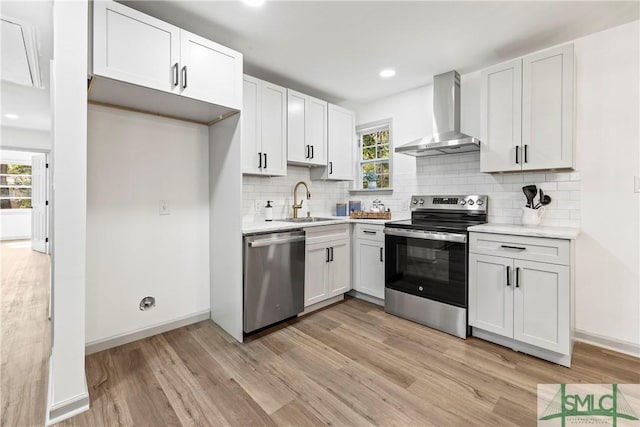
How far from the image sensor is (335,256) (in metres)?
3.24

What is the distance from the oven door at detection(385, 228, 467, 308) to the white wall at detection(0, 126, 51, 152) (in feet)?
22.1

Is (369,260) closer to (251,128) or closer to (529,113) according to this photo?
(251,128)

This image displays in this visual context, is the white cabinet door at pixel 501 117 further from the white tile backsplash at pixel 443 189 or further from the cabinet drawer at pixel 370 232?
the cabinet drawer at pixel 370 232

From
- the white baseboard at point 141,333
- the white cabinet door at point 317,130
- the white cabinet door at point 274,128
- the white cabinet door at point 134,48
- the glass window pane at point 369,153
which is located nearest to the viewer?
the white cabinet door at point 134,48

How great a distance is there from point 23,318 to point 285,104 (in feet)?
11.0

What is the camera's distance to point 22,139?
5.41 metres

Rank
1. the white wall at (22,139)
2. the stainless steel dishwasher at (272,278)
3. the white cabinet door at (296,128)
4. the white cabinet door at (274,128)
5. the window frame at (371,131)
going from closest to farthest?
1. the stainless steel dishwasher at (272,278)
2. the white cabinet door at (274,128)
3. the white cabinet door at (296,128)
4. the window frame at (371,131)
5. the white wall at (22,139)

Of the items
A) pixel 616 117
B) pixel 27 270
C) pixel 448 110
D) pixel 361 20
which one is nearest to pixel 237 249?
pixel 361 20

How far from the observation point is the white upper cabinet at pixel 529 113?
228 cm

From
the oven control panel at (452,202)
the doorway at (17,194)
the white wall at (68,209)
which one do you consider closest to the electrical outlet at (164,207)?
the white wall at (68,209)

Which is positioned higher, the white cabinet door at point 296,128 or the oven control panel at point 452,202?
the white cabinet door at point 296,128

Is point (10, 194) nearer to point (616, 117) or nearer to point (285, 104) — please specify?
point (285, 104)

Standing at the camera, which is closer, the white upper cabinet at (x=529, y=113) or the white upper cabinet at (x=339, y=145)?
the white upper cabinet at (x=529, y=113)

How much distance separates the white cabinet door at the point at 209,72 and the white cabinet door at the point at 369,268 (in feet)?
6.52
